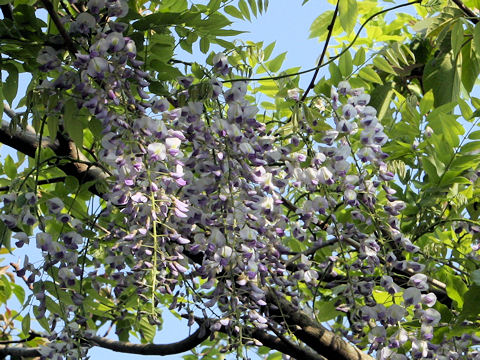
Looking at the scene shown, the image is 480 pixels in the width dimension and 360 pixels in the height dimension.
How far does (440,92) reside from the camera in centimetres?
219

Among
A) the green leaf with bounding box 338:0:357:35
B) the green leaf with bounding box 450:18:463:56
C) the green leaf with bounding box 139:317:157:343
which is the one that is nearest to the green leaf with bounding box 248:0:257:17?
the green leaf with bounding box 338:0:357:35

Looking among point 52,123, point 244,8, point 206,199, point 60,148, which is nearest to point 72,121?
point 52,123

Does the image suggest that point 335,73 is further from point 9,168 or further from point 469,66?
point 9,168

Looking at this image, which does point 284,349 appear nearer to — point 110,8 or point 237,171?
point 237,171

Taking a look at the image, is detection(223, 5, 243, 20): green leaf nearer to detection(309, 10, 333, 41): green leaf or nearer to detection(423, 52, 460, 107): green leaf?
detection(309, 10, 333, 41): green leaf

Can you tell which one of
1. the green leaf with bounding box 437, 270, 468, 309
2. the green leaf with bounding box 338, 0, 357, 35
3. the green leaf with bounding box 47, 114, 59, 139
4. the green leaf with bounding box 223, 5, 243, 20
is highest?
the green leaf with bounding box 223, 5, 243, 20

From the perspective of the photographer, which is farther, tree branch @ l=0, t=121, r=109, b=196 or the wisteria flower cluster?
tree branch @ l=0, t=121, r=109, b=196

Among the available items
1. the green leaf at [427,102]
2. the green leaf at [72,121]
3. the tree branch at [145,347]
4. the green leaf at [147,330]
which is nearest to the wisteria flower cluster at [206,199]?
the green leaf at [72,121]

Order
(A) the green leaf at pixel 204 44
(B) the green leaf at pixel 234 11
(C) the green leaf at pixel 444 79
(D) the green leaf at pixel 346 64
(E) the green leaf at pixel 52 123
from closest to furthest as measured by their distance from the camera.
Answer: (E) the green leaf at pixel 52 123 < (A) the green leaf at pixel 204 44 < (B) the green leaf at pixel 234 11 < (D) the green leaf at pixel 346 64 < (C) the green leaf at pixel 444 79

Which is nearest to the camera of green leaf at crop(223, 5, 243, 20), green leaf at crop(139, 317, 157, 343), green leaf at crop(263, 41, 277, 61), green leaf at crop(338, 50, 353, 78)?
Answer: green leaf at crop(223, 5, 243, 20)

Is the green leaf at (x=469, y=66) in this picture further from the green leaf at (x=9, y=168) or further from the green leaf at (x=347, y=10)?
the green leaf at (x=9, y=168)

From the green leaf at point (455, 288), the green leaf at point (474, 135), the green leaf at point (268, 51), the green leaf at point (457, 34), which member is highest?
the green leaf at point (268, 51)

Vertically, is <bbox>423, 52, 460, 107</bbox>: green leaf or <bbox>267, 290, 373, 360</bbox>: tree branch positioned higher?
<bbox>423, 52, 460, 107</bbox>: green leaf

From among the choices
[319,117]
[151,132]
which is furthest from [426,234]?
[151,132]
